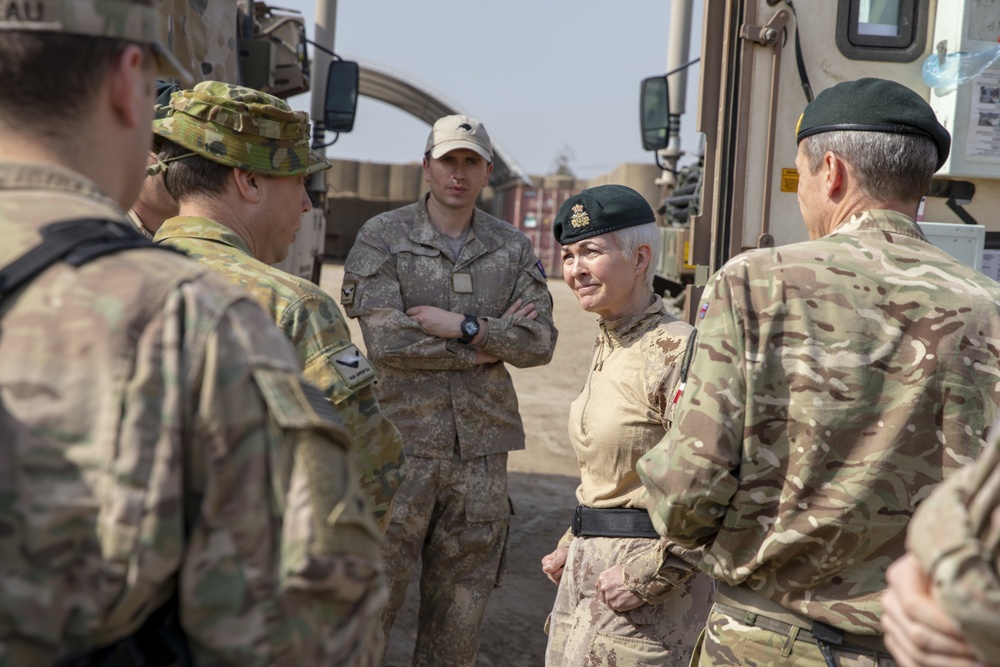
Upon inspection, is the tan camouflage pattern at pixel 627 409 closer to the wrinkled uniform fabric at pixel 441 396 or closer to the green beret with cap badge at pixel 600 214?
the green beret with cap badge at pixel 600 214

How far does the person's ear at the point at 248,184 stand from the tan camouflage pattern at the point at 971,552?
5.25 ft

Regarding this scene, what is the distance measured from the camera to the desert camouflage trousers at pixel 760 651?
6.47 ft

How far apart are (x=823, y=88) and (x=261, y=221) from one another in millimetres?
2214

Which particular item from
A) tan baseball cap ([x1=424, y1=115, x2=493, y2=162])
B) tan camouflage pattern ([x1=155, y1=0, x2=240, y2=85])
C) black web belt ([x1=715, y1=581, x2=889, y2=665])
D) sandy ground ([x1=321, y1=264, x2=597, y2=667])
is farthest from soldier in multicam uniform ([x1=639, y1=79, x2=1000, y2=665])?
tan camouflage pattern ([x1=155, y1=0, x2=240, y2=85])

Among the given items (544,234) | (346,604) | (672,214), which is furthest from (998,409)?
(544,234)

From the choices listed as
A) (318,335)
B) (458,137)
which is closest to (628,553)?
(318,335)

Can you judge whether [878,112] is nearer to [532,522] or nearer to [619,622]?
[619,622]

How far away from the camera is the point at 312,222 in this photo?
5918mm

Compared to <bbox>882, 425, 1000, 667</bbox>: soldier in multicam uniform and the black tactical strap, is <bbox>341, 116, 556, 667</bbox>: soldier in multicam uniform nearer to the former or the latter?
the black tactical strap

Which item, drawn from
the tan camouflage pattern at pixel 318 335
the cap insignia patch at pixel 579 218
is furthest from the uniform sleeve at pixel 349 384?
the cap insignia patch at pixel 579 218

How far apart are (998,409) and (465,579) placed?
7.49 feet

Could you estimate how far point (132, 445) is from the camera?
3.82 feet

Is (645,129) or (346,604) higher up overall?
(645,129)

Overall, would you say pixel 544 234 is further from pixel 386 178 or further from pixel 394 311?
pixel 394 311
